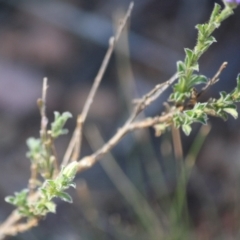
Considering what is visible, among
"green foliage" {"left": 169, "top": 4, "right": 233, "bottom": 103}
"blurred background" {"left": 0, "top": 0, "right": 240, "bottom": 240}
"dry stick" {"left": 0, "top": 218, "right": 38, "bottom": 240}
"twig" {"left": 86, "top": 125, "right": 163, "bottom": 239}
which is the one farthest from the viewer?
"blurred background" {"left": 0, "top": 0, "right": 240, "bottom": 240}

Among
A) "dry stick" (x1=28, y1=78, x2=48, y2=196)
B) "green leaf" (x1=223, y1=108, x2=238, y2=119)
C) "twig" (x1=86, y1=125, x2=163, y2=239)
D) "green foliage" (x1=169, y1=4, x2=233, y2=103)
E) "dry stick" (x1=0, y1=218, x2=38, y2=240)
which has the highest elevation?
"twig" (x1=86, y1=125, x2=163, y2=239)

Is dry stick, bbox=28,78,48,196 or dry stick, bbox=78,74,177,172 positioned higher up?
dry stick, bbox=28,78,48,196

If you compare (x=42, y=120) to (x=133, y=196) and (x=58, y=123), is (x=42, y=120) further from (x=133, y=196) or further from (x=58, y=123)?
(x=133, y=196)

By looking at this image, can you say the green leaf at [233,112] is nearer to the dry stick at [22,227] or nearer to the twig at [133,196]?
the dry stick at [22,227]

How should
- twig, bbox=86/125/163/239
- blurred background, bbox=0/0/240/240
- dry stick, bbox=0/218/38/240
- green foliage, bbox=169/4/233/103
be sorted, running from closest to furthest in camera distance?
green foliage, bbox=169/4/233/103 → dry stick, bbox=0/218/38/240 → twig, bbox=86/125/163/239 → blurred background, bbox=0/0/240/240

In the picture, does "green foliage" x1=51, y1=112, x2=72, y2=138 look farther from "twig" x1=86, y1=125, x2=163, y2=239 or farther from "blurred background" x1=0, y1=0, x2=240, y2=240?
"blurred background" x1=0, y1=0, x2=240, y2=240

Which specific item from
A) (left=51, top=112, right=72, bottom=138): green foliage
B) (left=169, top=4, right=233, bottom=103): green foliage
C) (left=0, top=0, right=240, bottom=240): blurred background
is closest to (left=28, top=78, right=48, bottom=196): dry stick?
(left=51, top=112, right=72, bottom=138): green foliage

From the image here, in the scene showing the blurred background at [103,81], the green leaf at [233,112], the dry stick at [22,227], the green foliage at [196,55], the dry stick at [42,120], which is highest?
the blurred background at [103,81]

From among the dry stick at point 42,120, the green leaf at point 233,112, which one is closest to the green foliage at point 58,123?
the dry stick at point 42,120

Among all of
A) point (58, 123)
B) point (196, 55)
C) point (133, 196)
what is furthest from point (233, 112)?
point (133, 196)
